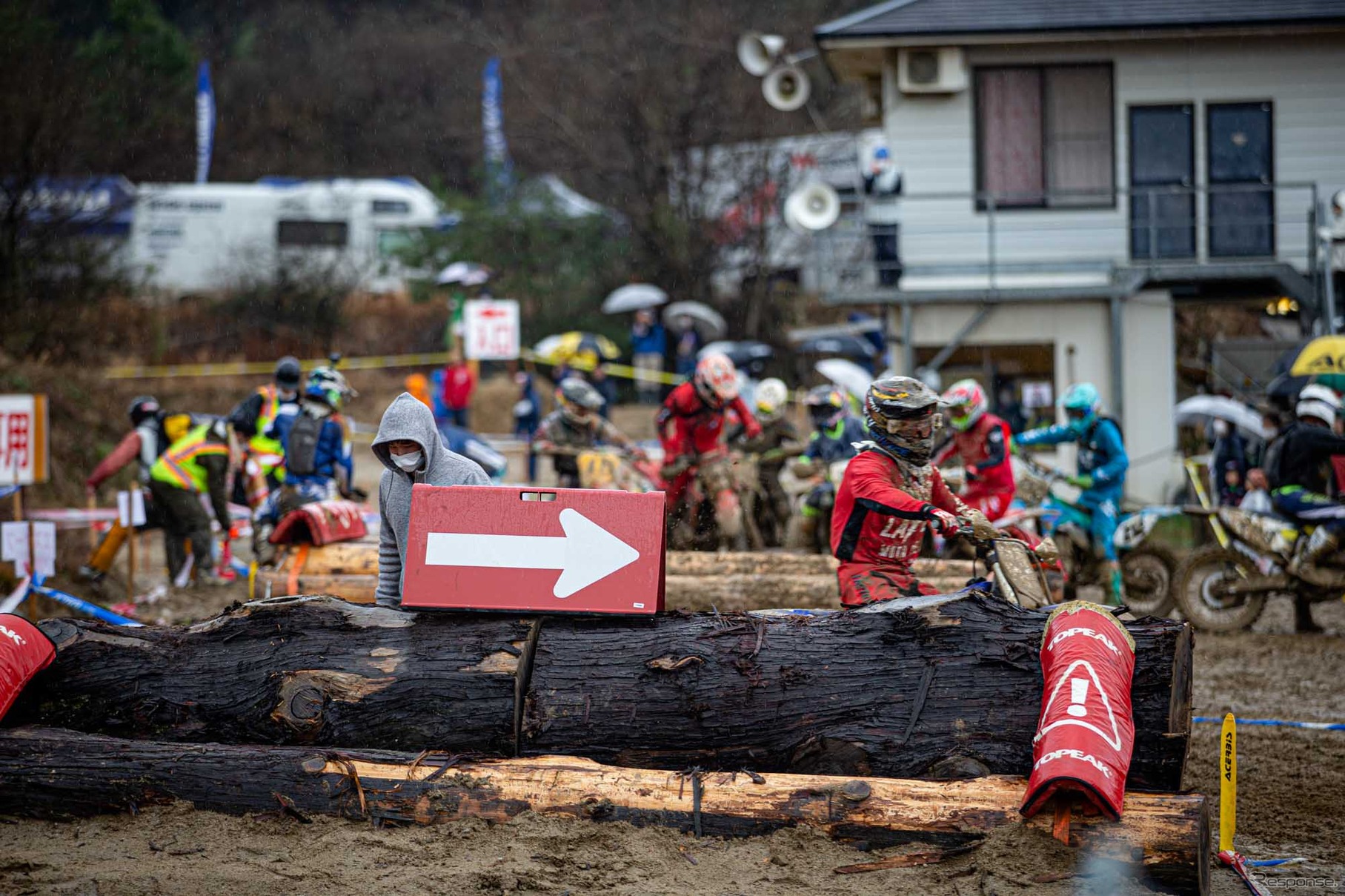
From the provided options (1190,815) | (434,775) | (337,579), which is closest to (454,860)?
(434,775)

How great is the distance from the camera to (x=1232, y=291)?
62.1ft

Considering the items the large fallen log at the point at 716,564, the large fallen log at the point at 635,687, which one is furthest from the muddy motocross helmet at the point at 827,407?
the large fallen log at the point at 635,687

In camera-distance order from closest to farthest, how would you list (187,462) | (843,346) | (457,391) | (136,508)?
(136,508), (187,462), (457,391), (843,346)

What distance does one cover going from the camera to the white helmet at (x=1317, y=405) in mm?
10898

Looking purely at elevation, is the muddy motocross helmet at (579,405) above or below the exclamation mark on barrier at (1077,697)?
above

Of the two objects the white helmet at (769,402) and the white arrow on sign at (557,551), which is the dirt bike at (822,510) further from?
the white arrow on sign at (557,551)

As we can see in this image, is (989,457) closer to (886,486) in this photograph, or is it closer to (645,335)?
(886,486)

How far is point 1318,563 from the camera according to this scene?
10.4 metres

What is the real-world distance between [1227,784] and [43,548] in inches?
339

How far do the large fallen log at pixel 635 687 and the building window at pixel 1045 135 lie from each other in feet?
47.9

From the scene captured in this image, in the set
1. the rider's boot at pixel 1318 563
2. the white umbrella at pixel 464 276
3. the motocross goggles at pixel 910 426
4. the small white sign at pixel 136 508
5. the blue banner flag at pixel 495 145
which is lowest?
the rider's boot at pixel 1318 563

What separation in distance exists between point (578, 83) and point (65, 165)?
1351cm

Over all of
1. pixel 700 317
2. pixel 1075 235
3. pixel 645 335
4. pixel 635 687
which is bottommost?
pixel 635 687

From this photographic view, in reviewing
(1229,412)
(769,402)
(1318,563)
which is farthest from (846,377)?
(1318,563)
